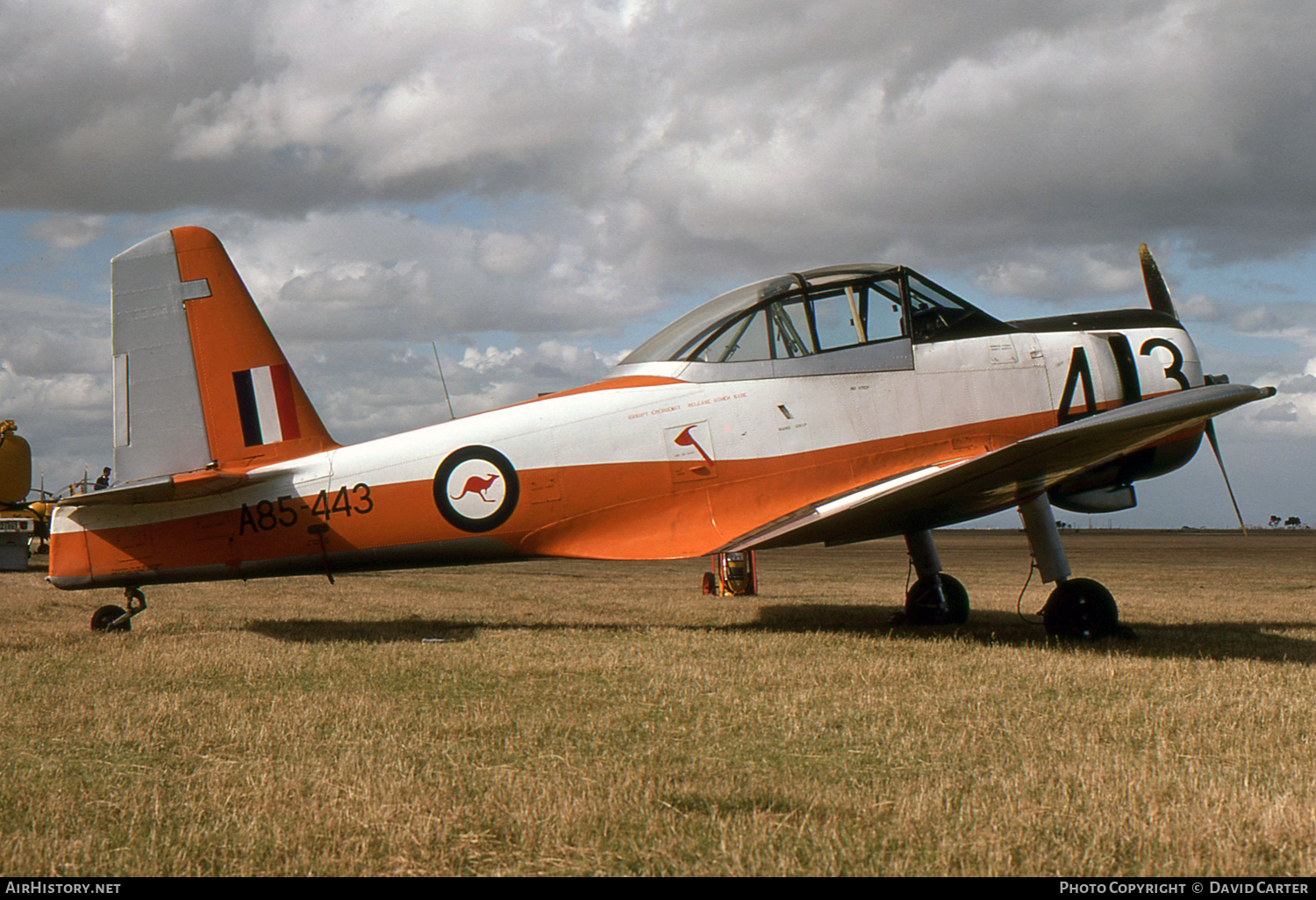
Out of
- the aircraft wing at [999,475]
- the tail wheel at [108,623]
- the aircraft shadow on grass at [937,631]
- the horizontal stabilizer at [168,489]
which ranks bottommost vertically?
the aircraft shadow on grass at [937,631]

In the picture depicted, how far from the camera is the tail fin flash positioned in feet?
27.0

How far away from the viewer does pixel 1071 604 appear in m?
8.09

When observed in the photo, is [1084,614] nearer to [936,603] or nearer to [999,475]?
[999,475]

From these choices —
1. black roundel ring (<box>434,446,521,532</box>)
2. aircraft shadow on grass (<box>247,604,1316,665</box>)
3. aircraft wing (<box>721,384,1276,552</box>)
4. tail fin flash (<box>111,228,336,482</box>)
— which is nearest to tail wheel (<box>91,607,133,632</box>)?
aircraft shadow on grass (<box>247,604,1316,665</box>)

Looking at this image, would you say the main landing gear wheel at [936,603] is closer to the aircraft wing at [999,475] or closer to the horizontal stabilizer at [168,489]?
the aircraft wing at [999,475]

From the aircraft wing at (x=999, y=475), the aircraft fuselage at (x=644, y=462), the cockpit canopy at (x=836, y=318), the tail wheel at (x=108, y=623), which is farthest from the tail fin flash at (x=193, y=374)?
the aircraft wing at (x=999, y=475)

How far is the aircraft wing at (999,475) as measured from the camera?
6.31 m

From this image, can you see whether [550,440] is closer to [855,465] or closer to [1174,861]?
[855,465]

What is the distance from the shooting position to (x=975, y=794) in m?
3.46

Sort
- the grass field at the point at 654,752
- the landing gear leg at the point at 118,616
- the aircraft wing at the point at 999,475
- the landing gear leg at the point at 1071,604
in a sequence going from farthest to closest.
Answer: the landing gear leg at the point at 118,616, the landing gear leg at the point at 1071,604, the aircraft wing at the point at 999,475, the grass field at the point at 654,752

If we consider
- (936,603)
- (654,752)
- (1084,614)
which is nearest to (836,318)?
(1084,614)

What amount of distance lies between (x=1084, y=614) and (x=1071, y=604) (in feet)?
0.42

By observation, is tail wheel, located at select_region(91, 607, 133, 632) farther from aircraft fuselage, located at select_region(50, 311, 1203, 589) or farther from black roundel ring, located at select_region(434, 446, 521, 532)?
black roundel ring, located at select_region(434, 446, 521, 532)
